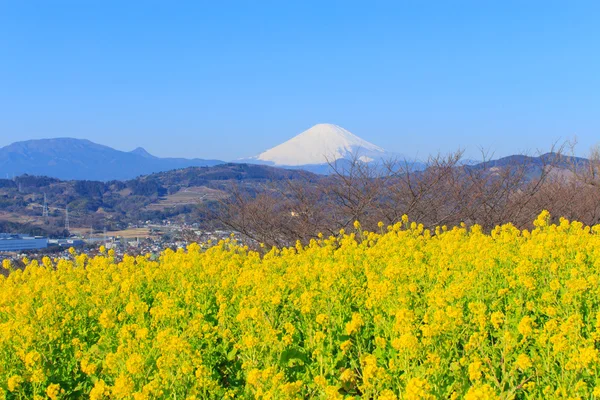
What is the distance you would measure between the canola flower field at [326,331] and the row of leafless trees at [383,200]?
22.1 feet

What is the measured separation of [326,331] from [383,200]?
31.1ft

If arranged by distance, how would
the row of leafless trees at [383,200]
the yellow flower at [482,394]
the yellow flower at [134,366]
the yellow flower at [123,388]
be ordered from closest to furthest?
the yellow flower at [482,394]
the yellow flower at [123,388]
the yellow flower at [134,366]
the row of leafless trees at [383,200]

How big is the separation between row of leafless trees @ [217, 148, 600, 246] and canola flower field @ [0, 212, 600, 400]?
6728mm

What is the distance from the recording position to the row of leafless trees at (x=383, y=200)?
1328 centimetres

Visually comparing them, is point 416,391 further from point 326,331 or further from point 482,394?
point 326,331

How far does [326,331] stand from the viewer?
4375 mm

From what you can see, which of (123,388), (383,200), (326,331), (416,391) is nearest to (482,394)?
(416,391)

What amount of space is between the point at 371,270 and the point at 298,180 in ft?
31.6

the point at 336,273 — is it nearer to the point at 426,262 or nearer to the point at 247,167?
the point at 426,262

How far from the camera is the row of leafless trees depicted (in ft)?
43.6

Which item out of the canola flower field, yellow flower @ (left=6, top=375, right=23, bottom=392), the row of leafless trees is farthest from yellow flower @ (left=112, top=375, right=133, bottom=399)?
the row of leafless trees

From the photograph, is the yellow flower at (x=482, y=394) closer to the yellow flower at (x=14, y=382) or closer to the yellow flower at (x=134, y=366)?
the yellow flower at (x=134, y=366)

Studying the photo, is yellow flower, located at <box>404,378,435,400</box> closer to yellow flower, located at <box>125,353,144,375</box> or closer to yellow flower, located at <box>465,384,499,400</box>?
yellow flower, located at <box>465,384,499,400</box>

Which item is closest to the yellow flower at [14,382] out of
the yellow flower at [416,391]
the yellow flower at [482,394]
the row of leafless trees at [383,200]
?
the yellow flower at [416,391]
